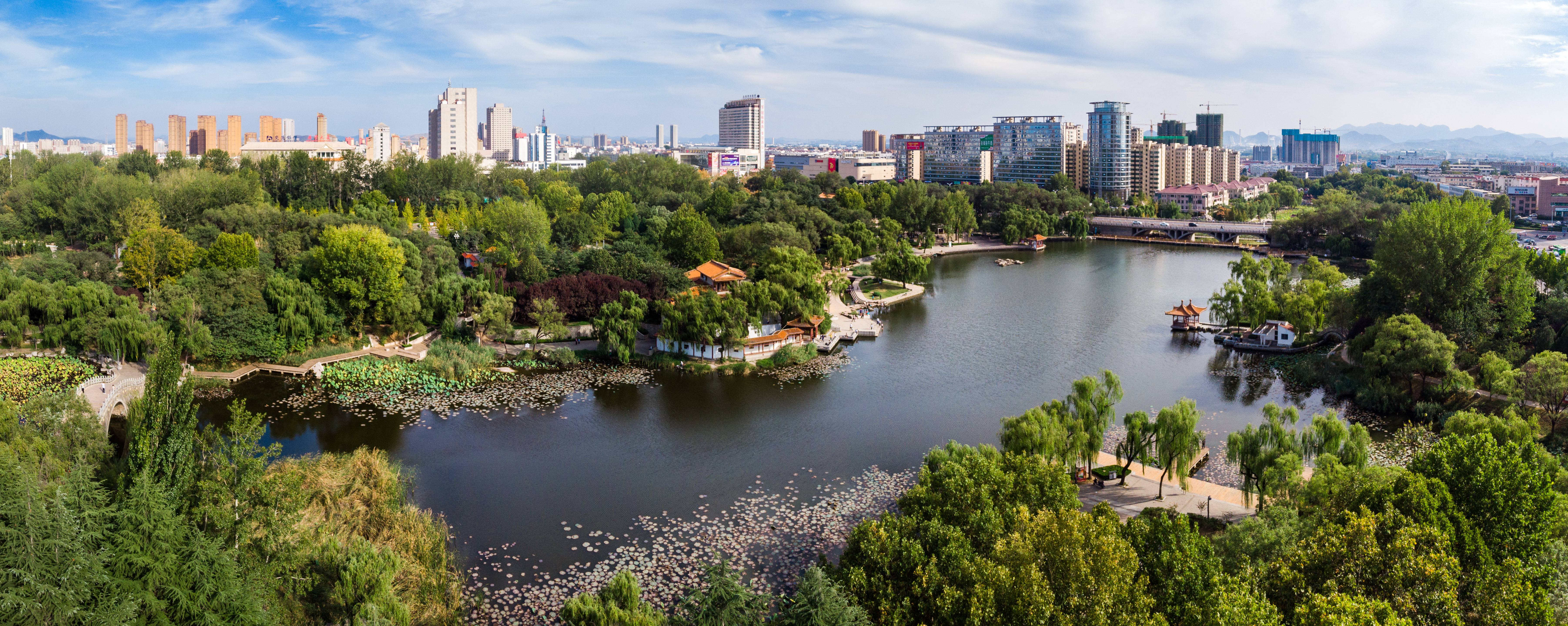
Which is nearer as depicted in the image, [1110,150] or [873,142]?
[1110,150]

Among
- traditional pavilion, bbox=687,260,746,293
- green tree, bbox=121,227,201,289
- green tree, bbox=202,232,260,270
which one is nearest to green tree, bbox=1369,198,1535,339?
traditional pavilion, bbox=687,260,746,293

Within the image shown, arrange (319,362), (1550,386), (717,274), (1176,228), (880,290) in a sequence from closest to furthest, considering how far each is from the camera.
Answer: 1. (1550,386)
2. (319,362)
3. (717,274)
4. (880,290)
5. (1176,228)

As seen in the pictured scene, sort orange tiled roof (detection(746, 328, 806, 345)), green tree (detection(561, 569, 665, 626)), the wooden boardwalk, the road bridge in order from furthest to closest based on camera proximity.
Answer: the road bridge, orange tiled roof (detection(746, 328, 806, 345)), the wooden boardwalk, green tree (detection(561, 569, 665, 626))

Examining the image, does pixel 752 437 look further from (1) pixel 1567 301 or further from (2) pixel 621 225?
(2) pixel 621 225

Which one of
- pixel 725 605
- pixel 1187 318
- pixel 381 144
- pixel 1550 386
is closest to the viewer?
pixel 725 605

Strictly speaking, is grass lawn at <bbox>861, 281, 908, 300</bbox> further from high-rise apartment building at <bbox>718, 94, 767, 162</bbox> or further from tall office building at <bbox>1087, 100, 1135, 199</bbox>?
high-rise apartment building at <bbox>718, 94, 767, 162</bbox>

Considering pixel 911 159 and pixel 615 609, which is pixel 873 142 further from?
pixel 615 609

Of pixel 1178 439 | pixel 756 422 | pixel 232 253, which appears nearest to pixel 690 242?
pixel 232 253
